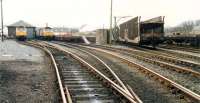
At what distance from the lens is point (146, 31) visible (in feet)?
109

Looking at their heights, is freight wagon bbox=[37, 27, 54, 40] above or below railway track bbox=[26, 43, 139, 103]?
above

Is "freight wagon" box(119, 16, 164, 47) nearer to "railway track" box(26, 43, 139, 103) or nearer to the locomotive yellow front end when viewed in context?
"railway track" box(26, 43, 139, 103)

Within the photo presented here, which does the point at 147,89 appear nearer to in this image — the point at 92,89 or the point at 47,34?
the point at 92,89

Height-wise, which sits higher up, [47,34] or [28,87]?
[47,34]

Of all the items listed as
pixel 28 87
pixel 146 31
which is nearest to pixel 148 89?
pixel 28 87

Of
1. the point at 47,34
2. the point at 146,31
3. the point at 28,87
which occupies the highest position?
the point at 146,31

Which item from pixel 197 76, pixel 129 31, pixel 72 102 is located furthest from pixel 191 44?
pixel 72 102

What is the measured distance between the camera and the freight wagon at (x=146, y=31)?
32438mm

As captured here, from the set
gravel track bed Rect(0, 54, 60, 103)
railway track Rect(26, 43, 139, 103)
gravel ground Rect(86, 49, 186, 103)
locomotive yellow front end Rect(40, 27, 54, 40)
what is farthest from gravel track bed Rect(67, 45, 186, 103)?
locomotive yellow front end Rect(40, 27, 54, 40)

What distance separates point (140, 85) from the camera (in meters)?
12.1

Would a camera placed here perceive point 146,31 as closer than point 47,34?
Yes

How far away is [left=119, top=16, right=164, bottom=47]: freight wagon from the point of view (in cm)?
3244

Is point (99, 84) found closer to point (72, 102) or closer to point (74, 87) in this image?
point (74, 87)

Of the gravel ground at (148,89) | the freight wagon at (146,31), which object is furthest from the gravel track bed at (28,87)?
the freight wagon at (146,31)
